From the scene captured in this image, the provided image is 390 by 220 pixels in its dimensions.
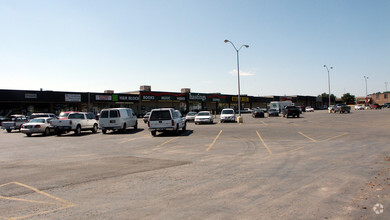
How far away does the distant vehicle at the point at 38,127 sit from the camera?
77.1 feet

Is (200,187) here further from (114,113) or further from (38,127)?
(38,127)

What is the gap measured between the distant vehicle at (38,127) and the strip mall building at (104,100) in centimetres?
2240

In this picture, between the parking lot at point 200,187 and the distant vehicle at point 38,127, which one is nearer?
the parking lot at point 200,187

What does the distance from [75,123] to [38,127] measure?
2.96 metres

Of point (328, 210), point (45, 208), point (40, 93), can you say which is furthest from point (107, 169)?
point (40, 93)

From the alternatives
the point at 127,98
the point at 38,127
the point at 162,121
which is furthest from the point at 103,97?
the point at 162,121

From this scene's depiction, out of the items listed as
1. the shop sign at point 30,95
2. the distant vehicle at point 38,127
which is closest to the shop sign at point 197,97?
the shop sign at point 30,95

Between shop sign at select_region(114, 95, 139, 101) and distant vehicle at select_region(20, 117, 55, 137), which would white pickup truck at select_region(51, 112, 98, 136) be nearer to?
distant vehicle at select_region(20, 117, 55, 137)

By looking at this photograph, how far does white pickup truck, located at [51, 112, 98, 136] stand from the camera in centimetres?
2324

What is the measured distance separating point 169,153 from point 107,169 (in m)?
3.78

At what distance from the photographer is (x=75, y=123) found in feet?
78.0

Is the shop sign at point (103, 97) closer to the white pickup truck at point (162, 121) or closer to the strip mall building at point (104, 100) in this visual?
the strip mall building at point (104, 100)

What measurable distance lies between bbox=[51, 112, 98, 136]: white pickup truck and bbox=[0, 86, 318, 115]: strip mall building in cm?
2384

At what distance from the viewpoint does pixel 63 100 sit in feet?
159
